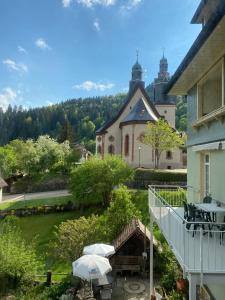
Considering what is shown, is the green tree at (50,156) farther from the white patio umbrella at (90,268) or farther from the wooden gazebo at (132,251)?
the white patio umbrella at (90,268)

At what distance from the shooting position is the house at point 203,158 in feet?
21.0

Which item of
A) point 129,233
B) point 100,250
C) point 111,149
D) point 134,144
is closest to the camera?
point 100,250

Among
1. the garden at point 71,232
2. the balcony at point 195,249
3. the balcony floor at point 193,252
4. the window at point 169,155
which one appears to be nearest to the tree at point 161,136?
the window at point 169,155

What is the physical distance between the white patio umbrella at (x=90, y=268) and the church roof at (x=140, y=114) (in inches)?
1319

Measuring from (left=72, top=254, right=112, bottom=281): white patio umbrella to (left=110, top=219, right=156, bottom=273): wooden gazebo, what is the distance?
3.21 meters

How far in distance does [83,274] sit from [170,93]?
831 cm

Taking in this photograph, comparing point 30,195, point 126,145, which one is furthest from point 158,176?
point 30,195

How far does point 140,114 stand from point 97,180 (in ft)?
58.2

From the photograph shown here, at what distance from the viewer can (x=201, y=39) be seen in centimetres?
782

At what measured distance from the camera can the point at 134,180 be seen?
3916cm

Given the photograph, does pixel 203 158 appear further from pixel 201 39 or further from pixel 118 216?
pixel 118 216

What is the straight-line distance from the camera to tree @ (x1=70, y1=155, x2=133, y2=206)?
107ft

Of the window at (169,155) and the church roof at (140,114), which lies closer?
the church roof at (140,114)

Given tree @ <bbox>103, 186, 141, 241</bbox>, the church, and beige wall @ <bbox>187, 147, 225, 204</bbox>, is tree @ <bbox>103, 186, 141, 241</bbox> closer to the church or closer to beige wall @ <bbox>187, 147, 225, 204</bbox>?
beige wall @ <bbox>187, 147, 225, 204</bbox>
